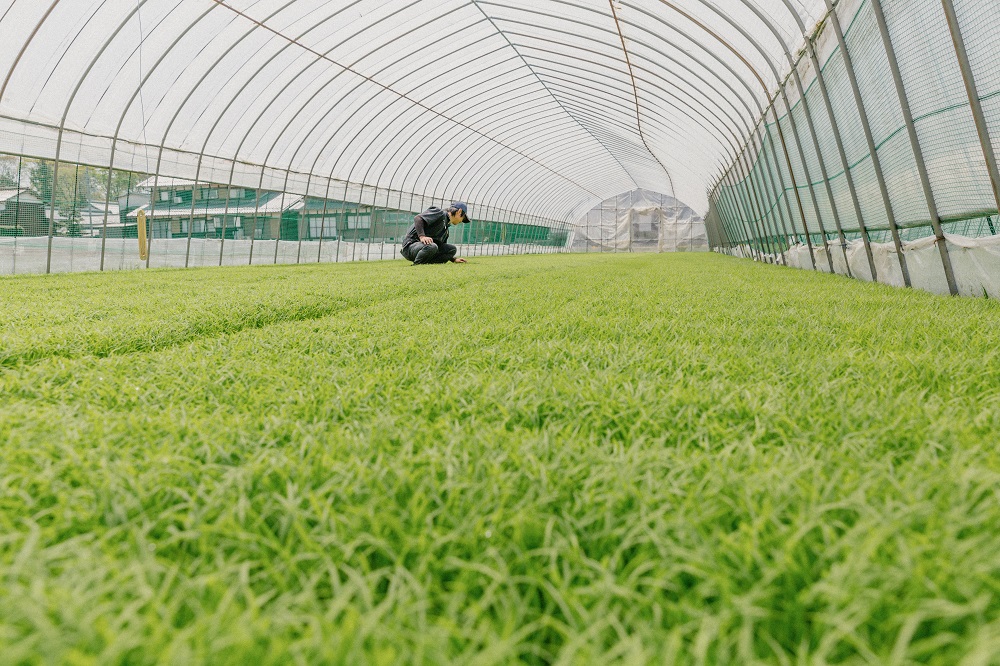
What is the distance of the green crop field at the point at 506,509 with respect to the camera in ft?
2.97

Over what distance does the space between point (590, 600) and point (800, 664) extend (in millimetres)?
328

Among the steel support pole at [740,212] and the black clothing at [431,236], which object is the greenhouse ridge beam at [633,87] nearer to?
the steel support pole at [740,212]

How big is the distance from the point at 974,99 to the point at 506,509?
576 centimetres

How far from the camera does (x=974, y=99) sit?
505 cm

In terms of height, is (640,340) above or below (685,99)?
below

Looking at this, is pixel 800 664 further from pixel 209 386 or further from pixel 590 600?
pixel 209 386

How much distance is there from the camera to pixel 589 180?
43.2m

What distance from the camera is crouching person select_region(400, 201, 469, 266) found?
49.0 feet

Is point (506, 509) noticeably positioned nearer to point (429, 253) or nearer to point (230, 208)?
point (429, 253)

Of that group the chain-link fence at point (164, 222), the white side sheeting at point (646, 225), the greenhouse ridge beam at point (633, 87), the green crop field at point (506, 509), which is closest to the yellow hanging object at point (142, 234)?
the chain-link fence at point (164, 222)

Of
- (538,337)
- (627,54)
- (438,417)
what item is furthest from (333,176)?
(438,417)

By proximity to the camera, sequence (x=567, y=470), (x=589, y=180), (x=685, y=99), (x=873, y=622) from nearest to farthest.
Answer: (x=873, y=622) → (x=567, y=470) → (x=685, y=99) → (x=589, y=180)

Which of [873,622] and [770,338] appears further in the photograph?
[770,338]

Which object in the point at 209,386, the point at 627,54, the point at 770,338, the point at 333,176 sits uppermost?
the point at 627,54
